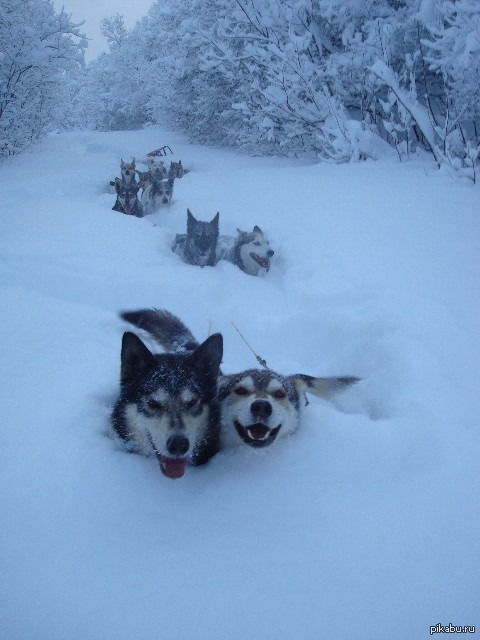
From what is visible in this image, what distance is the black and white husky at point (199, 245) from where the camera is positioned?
6.29 meters

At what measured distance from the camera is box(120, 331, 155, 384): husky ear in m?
2.36

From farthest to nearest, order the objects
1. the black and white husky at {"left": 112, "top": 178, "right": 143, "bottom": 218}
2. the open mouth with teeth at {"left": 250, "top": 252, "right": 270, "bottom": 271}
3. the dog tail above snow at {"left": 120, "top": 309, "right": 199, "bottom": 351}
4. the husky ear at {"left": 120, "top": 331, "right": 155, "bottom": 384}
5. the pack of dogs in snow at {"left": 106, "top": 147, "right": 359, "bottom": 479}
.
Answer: the black and white husky at {"left": 112, "top": 178, "right": 143, "bottom": 218} → the open mouth with teeth at {"left": 250, "top": 252, "right": 270, "bottom": 271} → the dog tail above snow at {"left": 120, "top": 309, "right": 199, "bottom": 351} → the husky ear at {"left": 120, "top": 331, "right": 155, "bottom": 384} → the pack of dogs in snow at {"left": 106, "top": 147, "right": 359, "bottom": 479}

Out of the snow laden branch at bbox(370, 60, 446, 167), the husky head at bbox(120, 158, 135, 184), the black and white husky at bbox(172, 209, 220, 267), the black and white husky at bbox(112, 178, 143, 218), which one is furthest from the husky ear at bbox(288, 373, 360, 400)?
the husky head at bbox(120, 158, 135, 184)

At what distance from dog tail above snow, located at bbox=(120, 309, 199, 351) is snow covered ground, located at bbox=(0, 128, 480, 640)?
0.35 m

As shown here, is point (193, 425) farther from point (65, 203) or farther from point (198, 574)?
point (65, 203)

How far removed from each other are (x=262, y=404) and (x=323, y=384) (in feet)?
2.13

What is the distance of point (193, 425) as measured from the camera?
2188 millimetres

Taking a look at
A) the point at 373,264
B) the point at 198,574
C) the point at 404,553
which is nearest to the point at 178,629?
the point at 198,574

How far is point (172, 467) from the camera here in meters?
2.11

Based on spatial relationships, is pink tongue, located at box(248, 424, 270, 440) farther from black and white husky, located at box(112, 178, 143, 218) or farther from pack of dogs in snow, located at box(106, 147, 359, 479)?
black and white husky, located at box(112, 178, 143, 218)

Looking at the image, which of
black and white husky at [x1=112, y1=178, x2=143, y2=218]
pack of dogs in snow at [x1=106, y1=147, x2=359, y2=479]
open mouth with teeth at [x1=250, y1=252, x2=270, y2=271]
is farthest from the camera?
black and white husky at [x1=112, y1=178, x2=143, y2=218]

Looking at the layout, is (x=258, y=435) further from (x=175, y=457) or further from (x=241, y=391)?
(x=175, y=457)

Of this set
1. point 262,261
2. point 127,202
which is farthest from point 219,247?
point 127,202

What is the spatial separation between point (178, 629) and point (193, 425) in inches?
36.3
